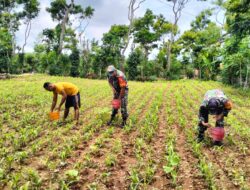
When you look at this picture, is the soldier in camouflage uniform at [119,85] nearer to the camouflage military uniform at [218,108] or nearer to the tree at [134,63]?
the camouflage military uniform at [218,108]

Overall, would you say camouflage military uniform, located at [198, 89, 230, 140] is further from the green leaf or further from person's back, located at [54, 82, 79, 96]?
person's back, located at [54, 82, 79, 96]

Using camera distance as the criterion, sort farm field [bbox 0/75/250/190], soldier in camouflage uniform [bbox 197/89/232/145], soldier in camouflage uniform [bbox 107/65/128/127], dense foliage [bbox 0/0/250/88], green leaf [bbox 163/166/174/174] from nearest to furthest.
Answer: farm field [bbox 0/75/250/190] < green leaf [bbox 163/166/174/174] < soldier in camouflage uniform [bbox 197/89/232/145] < soldier in camouflage uniform [bbox 107/65/128/127] < dense foliage [bbox 0/0/250/88]

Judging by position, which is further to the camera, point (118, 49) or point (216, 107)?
point (118, 49)

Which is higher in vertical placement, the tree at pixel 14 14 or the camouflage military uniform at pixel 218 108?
the tree at pixel 14 14

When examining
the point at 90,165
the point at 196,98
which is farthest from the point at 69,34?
the point at 90,165

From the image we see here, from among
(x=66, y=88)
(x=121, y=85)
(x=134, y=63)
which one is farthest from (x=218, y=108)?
(x=134, y=63)

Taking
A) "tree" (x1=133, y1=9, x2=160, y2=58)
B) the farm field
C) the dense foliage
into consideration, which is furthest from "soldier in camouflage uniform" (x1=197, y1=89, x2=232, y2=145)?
"tree" (x1=133, y1=9, x2=160, y2=58)

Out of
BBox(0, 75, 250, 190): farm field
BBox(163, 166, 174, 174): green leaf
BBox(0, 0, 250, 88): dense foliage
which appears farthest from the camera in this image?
BBox(0, 0, 250, 88): dense foliage

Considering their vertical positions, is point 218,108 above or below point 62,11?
below

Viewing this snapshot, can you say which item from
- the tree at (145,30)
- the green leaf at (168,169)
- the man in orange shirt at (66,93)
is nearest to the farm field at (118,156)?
the green leaf at (168,169)

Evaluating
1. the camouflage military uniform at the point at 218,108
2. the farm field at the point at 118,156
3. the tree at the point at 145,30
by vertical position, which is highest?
the tree at the point at 145,30

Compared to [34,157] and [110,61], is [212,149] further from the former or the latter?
[110,61]

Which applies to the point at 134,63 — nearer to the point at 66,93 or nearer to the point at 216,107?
the point at 66,93

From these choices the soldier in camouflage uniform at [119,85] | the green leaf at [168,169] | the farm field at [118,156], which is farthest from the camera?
the soldier in camouflage uniform at [119,85]
